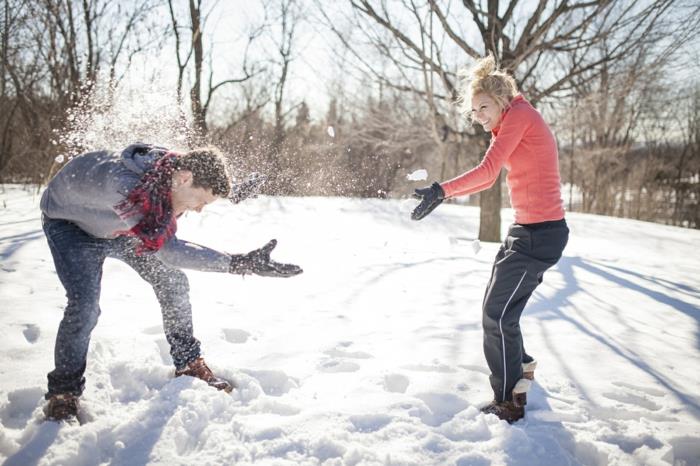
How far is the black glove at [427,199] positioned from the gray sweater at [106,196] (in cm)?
89

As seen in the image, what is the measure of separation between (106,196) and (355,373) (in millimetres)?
1531

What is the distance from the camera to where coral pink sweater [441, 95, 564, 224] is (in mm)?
2004

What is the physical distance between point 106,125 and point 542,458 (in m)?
8.82

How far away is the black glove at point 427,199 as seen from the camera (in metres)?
2.01

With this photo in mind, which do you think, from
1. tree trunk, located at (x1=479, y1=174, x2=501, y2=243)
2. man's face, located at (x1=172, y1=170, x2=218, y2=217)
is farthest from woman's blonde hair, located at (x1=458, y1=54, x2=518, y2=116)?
tree trunk, located at (x1=479, y1=174, x2=501, y2=243)

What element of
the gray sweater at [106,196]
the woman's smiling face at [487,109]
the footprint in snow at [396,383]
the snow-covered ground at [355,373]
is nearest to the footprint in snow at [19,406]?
the snow-covered ground at [355,373]

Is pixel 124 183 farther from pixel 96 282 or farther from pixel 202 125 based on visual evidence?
pixel 202 125

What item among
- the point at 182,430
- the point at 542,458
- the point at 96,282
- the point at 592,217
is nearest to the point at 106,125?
the point at 96,282

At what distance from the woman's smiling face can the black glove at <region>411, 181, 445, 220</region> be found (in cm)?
44

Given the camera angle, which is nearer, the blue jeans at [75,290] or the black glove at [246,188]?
the blue jeans at [75,290]

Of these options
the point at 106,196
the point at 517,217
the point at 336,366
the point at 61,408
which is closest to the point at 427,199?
the point at 517,217

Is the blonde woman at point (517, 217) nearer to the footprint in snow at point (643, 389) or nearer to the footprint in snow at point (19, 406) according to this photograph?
the footprint in snow at point (643, 389)

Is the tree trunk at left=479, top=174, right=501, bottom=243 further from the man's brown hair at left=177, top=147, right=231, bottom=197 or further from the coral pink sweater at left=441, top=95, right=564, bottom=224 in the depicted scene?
the man's brown hair at left=177, top=147, right=231, bottom=197

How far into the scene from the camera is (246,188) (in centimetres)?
241
